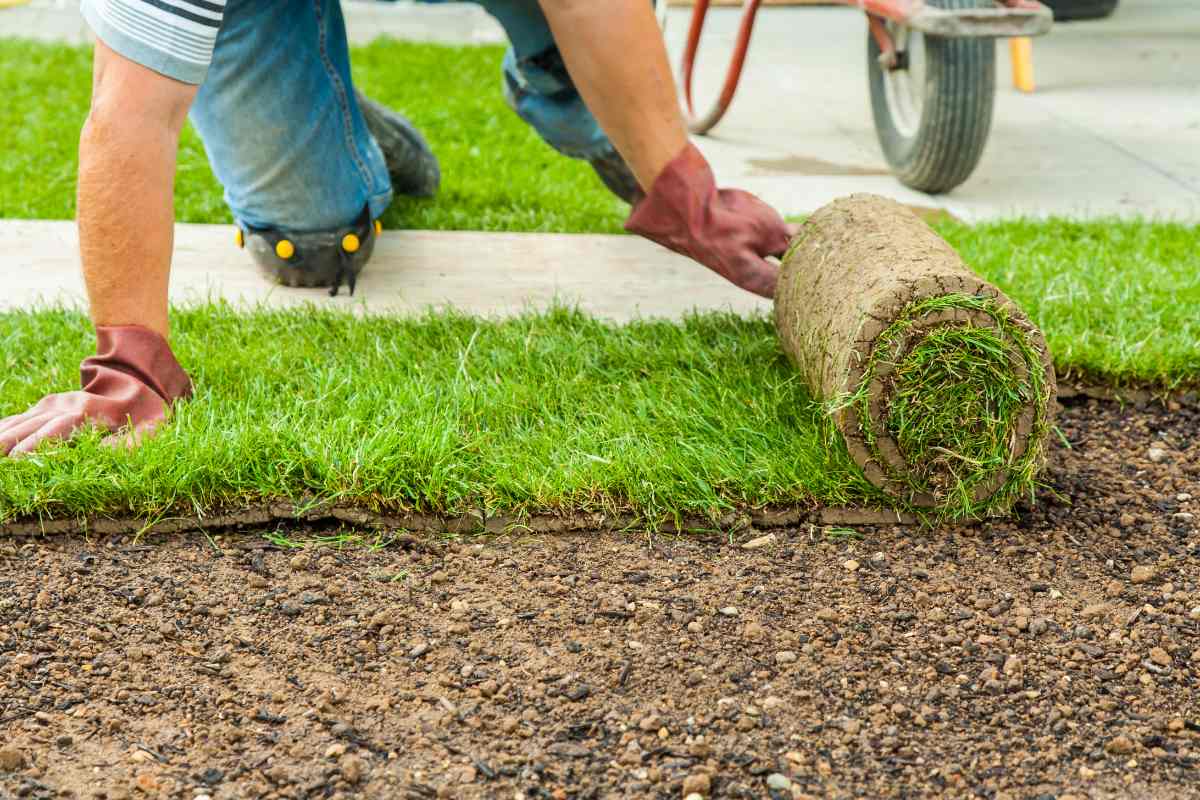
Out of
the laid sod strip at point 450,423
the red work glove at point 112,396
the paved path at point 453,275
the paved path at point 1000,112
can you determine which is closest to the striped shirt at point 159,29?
the red work glove at point 112,396

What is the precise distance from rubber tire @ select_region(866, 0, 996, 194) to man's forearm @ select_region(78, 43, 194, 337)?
227 centimetres

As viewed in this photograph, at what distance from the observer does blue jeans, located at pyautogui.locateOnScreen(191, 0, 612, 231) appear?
2.79 m

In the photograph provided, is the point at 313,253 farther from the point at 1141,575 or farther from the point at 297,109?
the point at 1141,575

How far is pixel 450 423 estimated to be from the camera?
216cm

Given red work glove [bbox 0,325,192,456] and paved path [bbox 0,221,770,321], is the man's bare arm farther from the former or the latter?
paved path [bbox 0,221,770,321]

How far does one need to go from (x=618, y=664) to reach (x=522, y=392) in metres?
0.78

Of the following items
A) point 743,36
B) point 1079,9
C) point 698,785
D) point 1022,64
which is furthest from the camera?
point 1079,9

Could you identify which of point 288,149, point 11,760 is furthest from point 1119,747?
point 288,149

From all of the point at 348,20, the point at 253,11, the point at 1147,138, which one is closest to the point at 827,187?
the point at 1147,138

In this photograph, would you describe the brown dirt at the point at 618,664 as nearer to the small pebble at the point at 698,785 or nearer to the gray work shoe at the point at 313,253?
the small pebble at the point at 698,785

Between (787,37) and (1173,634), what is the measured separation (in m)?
5.51

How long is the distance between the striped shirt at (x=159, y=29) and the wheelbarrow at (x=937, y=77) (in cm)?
208

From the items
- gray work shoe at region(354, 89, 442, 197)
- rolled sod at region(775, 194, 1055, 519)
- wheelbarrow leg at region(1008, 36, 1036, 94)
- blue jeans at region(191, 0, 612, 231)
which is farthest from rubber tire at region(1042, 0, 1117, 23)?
rolled sod at region(775, 194, 1055, 519)

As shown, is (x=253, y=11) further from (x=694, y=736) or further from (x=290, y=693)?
(x=694, y=736)
